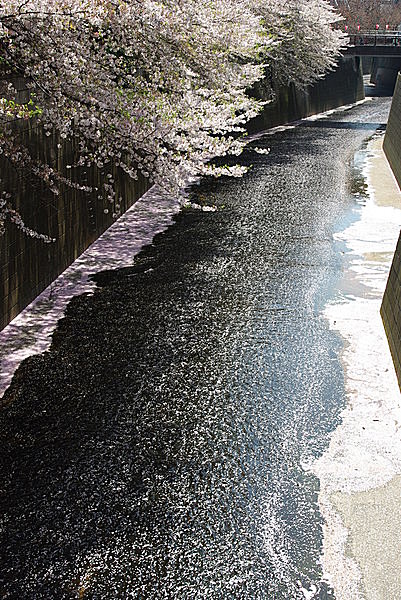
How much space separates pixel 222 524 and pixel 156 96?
704cm

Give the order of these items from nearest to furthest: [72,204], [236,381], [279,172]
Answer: [236,381] < [72,204] < [279,172]

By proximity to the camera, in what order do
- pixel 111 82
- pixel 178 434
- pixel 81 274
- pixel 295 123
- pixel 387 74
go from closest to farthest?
pixel 178 434 → pixel 111 82 → pixel 81 274 → pixel 295 123 → pixel 387 74

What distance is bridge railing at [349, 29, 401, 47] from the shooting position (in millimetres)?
60897

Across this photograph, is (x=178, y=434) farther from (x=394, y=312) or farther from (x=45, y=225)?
(x=45, y=225)

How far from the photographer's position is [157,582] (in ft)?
18.8

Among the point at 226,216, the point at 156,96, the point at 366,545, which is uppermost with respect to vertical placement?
the point at 156,96

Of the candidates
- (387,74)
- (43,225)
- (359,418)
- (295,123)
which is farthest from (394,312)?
(387,74)

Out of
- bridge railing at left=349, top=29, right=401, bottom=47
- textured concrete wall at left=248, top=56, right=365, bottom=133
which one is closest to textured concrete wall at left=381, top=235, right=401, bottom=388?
textured concrete wall at left=248, top=56, right=365, bottom=133

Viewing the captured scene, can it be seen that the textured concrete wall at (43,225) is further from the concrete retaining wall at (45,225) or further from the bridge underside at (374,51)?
the bridge underside at (374,51)

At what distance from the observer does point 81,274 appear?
13.1m

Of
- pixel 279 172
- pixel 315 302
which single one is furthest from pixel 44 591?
pixel 279 172

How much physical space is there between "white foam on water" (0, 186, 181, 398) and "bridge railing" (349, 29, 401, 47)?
45.1 metres

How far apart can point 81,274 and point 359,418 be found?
6076 mm

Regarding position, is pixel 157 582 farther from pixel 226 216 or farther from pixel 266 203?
pixel 266 203
